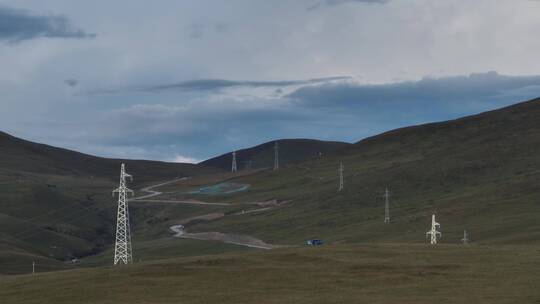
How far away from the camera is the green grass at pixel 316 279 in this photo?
65250mm

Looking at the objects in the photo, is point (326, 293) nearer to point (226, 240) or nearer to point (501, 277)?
point (501, 277)

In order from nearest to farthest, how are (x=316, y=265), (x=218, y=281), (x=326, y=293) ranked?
(x=326, y=293)
(x=218, y=281)
(x=316, y=265)

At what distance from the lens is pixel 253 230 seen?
7726 inches

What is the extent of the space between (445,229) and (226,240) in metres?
45.4

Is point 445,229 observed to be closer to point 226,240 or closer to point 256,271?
point 226,240

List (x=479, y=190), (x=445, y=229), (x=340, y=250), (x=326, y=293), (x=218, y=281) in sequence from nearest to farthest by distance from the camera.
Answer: (x=326, y=293) < (x=218, y=281) < (x=340, y=250) < (x=445, y=229) < (x=479, y=190)

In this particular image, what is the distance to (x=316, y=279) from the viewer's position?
7331 cm

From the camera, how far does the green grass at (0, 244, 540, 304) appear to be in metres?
65.2

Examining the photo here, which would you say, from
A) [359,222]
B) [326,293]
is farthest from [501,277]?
[359,222]

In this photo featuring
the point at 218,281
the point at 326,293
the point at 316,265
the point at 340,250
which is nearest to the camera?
the point at 326,293

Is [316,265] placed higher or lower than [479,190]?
lower

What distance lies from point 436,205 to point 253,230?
35449 mm

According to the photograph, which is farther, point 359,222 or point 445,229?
point 359,222

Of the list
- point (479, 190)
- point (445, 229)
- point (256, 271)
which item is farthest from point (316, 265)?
point (479, 190)
